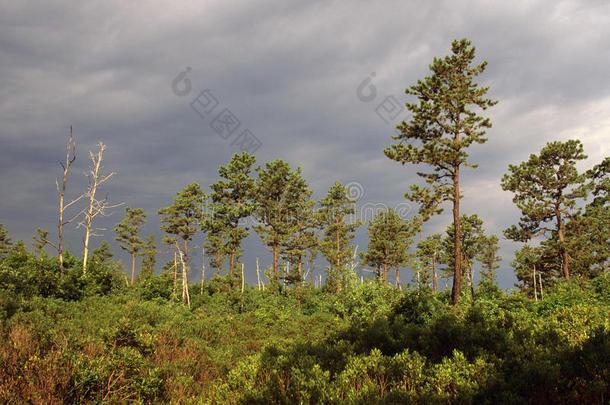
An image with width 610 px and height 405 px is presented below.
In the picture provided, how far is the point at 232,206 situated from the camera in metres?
35.3

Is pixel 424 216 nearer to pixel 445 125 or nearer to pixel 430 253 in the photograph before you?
pixel 445 125

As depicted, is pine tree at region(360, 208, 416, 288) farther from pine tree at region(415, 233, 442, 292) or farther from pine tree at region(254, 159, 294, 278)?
pine tree at region(254, 159, 294, 278)

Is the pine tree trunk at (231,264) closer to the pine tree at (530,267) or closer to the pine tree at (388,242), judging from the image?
the pine tree at (388,242)

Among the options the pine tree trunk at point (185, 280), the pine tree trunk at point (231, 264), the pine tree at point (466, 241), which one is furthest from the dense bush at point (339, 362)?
the pine tree at point (466, 241)

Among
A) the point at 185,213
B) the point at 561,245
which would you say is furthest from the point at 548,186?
the point at 185,213

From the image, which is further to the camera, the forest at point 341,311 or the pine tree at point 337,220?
the pine tree at point 337,220

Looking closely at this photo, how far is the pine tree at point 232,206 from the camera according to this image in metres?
35.1

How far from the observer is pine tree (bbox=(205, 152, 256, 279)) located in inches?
1383

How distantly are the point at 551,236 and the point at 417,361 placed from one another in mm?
36465

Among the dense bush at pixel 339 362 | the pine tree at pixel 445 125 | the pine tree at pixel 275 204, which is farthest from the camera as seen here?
the pine tree at pixel 275 204

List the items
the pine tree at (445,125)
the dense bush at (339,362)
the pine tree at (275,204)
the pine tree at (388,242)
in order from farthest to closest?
the pine tree at (388,242), the pine tree at (275,204), the pine tree at (445,125), the dense bush at (339,362)

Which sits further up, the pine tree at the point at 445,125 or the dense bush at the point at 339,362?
the pine tree at the point at 445,125

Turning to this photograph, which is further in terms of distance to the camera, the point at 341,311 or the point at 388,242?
the point at 388,242

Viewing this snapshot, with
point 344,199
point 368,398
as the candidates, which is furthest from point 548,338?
point 344,199
